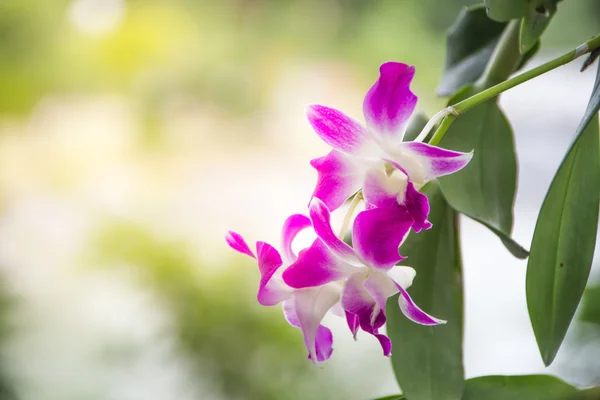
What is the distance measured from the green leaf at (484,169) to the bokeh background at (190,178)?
0.89 metres

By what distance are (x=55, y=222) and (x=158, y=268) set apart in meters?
0.41

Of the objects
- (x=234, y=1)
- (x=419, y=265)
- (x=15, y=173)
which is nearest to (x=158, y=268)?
(x=15, y=173)

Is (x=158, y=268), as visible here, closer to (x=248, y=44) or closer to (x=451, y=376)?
(x=248, y=44)

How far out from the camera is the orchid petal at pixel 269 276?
227 mm

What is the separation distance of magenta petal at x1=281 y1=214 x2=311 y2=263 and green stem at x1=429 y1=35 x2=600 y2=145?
52mm

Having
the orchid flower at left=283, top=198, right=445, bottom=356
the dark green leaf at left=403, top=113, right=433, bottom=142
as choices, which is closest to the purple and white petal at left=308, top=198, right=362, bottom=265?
the orchid flower at left=283, top=198, right=445, bottom=356

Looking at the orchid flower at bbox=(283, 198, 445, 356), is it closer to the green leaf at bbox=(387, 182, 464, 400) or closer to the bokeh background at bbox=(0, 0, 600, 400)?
the green leaf at bbox=(387, 182, 464, 400)

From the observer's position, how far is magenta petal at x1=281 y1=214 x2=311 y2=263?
24 cm

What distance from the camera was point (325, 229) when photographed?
8.5 inches

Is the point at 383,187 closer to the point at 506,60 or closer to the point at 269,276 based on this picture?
the point at 269,276

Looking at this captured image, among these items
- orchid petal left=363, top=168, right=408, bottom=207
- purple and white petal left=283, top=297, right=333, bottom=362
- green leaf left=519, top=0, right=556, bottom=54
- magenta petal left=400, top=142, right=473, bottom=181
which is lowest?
purple and white petal left=283, top=297, right=333, bottom=362

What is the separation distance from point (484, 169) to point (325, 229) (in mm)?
145

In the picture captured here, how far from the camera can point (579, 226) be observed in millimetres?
288

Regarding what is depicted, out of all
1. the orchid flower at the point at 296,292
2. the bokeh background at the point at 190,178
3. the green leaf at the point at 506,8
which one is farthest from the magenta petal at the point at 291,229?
the bokeh background at the point at 190,178
